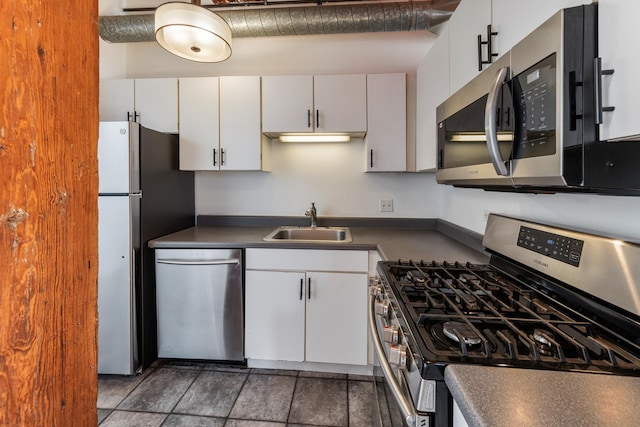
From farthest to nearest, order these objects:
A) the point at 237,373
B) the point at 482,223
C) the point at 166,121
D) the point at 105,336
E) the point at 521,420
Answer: the point at 166,121
the point at 237,373
the point at 105,336
the point at 482,223
the point at 521,420

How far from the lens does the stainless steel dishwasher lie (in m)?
1.94

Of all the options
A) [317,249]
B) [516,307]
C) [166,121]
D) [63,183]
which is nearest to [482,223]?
[516,307]

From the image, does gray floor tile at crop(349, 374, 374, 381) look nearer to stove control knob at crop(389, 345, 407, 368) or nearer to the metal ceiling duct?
stove control knob at crop(389, 345, 407, 368)

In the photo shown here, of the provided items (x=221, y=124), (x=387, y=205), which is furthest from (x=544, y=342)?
(x=221, y=124)

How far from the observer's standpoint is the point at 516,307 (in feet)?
2.98

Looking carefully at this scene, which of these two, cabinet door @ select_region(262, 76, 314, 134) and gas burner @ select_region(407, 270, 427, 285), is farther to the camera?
cabinet door @ select_region(262, 76, 314, 134)

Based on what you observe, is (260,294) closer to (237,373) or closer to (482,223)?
(237,373)

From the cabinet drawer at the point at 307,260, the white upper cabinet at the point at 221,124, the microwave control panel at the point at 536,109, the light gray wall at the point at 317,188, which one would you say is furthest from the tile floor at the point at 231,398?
the microwave control panel at the point at 536,109

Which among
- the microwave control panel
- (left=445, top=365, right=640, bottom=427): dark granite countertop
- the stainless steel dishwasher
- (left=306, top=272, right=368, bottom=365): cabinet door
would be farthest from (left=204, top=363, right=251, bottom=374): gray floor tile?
the microwave control panel

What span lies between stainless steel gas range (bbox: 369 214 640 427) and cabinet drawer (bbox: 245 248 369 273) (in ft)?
2.29

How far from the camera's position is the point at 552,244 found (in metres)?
0.99

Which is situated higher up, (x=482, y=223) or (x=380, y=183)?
(x=380, y=183)

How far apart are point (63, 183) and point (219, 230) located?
184 cm

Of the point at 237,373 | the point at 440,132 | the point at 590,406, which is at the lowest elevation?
the point at 237,373
